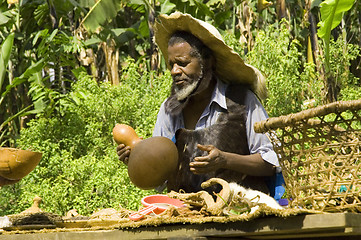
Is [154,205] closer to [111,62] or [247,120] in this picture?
[247,120]

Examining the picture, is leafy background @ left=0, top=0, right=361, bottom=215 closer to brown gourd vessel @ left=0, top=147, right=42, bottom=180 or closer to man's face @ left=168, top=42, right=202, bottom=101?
man's face @ left=168, top=42, right=202, bottom=101

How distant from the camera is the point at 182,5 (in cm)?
856

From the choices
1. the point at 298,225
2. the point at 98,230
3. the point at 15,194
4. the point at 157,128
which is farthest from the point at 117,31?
the point at 298,225

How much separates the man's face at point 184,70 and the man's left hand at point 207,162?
0.54 m

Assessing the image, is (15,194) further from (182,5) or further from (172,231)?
(172,231)

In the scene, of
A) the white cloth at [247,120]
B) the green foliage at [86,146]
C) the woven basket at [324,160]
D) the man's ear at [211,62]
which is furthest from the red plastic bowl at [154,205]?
the green foliage at [86,146]

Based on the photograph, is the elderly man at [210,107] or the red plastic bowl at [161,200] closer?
the red plastic bowl at [161,200]

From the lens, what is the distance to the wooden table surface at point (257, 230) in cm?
211

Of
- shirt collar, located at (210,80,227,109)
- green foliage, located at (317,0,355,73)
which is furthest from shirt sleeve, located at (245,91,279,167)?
green foliage, located at (317,0,355,73)

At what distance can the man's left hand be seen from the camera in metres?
2.69

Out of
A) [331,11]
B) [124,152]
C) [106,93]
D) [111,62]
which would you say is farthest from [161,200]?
[111,62]

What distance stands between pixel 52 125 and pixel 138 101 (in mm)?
1131

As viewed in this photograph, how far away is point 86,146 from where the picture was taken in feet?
26.1

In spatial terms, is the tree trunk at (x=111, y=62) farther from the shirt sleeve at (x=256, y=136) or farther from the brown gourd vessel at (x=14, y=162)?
the shirt sleeve at (x=256, y=136)
